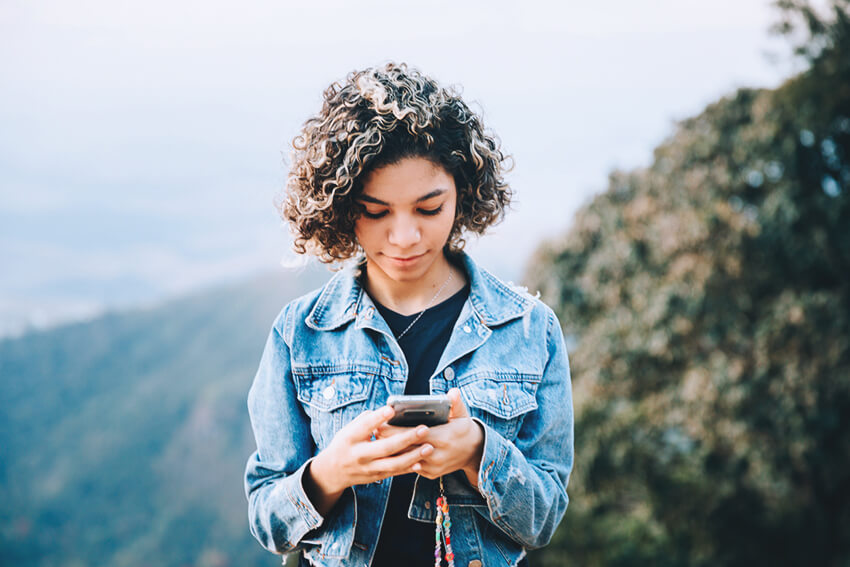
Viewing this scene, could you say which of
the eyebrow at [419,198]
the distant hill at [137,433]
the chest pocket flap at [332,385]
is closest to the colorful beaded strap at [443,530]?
the chest pocket flap at [332,385]

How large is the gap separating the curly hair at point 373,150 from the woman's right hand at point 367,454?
1.86ft

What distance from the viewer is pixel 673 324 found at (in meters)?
7.44

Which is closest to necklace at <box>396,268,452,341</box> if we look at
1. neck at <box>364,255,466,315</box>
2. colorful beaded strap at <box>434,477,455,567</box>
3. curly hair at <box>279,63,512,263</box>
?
neck at <box>364,255,466,315</box>

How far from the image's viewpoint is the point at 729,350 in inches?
279

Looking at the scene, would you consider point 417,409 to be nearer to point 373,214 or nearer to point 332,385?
point 332,385

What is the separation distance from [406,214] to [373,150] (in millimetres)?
173

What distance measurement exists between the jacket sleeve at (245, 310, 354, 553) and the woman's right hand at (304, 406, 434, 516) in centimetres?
10

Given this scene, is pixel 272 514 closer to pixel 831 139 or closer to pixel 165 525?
pixel 831 139

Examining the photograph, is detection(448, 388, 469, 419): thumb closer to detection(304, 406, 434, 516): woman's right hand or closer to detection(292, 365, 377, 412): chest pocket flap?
detection(304, 406, 434, 516): woman's right hand

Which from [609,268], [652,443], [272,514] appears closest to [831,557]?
[652,443]

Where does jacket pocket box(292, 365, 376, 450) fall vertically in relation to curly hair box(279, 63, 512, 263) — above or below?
below

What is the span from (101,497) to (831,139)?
1609 cm

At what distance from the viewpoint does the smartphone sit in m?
1.42

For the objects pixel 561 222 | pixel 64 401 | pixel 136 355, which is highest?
pixel 561 222
